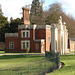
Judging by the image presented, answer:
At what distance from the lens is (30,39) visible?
46906mm

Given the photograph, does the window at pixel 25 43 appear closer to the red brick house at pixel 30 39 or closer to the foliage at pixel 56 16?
the red brick house at pixel 30 39

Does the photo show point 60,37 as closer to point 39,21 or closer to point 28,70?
point 28,70

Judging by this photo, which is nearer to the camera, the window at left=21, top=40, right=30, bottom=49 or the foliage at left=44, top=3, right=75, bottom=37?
the window at left=21, top=40, right=30, bottom=49

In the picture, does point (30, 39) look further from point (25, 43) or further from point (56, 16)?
point (56, 16)

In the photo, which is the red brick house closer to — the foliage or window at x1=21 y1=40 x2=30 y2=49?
window at x1=21 y1=40 x2=30 y2=49

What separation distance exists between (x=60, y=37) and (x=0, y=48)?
32.0 m

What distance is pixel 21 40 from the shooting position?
156 ft

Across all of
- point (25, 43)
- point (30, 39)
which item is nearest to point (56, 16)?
point (30, 39)

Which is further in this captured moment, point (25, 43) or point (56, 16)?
point (56, 16)

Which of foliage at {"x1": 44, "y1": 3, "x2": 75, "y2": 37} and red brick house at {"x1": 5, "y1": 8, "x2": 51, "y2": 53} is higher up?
foliage at {"x1": 44, "y1": 3, "x2": 75, "y2": 37}

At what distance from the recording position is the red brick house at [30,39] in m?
46.5

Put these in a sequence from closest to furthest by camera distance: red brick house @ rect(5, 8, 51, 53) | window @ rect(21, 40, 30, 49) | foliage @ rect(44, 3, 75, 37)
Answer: red brick house @ rect(5, 8, 51, 53) → window @ rect(21, 40, 30, 49) → foliage @ rect(44, 3, 75, 37)

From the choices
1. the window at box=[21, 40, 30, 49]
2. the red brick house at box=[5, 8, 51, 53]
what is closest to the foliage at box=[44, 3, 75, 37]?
the red brick house at box=[5, 8, 51, 53]

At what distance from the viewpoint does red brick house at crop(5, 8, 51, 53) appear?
4648 cm
